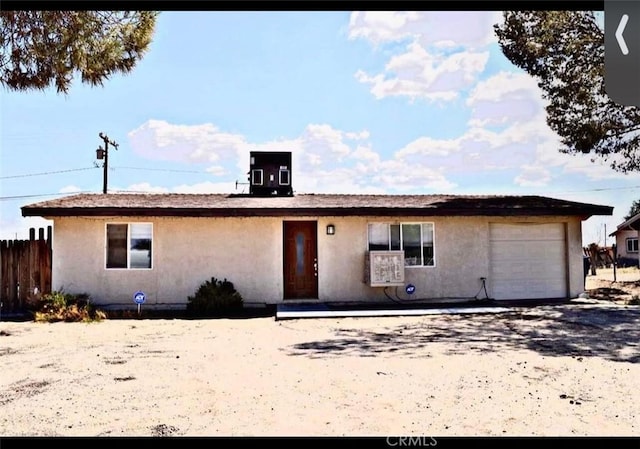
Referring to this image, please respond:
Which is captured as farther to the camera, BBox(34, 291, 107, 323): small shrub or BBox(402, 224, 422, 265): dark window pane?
BBox(402, 224, 422, 265): dark window pane

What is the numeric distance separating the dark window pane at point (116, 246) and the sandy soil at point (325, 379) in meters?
2.62

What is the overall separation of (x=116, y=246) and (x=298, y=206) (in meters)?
4.60

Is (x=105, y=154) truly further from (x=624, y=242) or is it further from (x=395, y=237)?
(x=624, y=242)

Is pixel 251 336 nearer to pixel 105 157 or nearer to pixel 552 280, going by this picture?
pixel 552 280

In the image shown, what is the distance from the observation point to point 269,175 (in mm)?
17828

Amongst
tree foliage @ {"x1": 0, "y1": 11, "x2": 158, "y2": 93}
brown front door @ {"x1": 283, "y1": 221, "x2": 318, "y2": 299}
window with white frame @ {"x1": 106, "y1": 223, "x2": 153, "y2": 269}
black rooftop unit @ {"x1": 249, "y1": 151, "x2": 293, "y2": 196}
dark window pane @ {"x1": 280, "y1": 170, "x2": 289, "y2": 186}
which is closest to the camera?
tree foliage @ {"x1": 0, "y1": 11, "x2": 158, "y2": 93}

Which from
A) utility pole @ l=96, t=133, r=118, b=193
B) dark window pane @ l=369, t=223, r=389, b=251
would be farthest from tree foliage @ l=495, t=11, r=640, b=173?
utility pole @ l=96, t=133, r=118, b=193

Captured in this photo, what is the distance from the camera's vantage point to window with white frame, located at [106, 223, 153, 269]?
12.5m

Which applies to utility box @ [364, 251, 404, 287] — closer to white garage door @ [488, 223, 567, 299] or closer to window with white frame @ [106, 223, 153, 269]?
white garage door @ [488, 223, 567, 299]

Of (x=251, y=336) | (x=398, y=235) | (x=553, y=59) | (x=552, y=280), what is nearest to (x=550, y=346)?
(x=251, y=336)

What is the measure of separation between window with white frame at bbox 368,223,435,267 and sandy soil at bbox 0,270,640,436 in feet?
11.0

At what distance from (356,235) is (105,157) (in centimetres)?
1769
